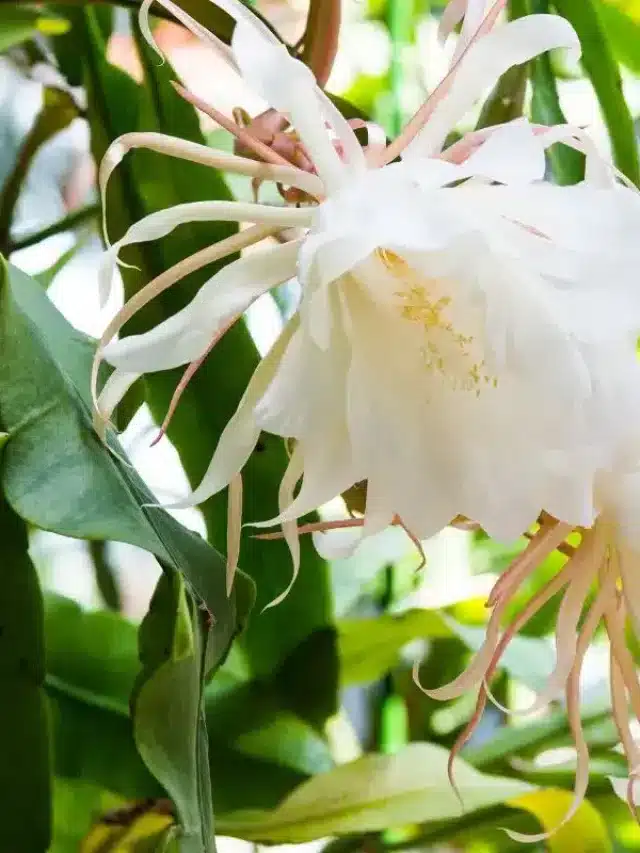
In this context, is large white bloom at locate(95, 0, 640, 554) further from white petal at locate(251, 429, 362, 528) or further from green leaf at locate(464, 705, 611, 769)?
green leaf at locate(464, 705, 611, 769)

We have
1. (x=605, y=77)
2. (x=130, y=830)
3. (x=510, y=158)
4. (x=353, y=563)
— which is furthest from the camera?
(x=353, y=563)

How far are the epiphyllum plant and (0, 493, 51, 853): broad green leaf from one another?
89 mm

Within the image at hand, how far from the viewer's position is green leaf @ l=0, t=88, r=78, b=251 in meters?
0.65

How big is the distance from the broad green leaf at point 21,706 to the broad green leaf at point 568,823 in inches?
→ 11.3

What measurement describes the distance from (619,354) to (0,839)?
12.2 inches

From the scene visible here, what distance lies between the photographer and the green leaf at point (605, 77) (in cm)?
49

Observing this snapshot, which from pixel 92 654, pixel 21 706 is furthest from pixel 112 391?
pixel 92 654

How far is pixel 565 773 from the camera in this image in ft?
1.88

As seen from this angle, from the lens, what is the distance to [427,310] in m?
0.30

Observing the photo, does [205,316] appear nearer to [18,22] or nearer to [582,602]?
[582,602]

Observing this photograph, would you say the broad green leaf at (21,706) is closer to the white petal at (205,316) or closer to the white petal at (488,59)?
the white petal at (205,316)

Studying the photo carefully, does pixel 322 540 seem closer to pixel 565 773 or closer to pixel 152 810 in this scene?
pixel 152 810

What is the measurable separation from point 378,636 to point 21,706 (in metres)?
0.31

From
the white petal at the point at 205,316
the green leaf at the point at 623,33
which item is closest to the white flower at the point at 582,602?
the white petal at the point at 205,316
